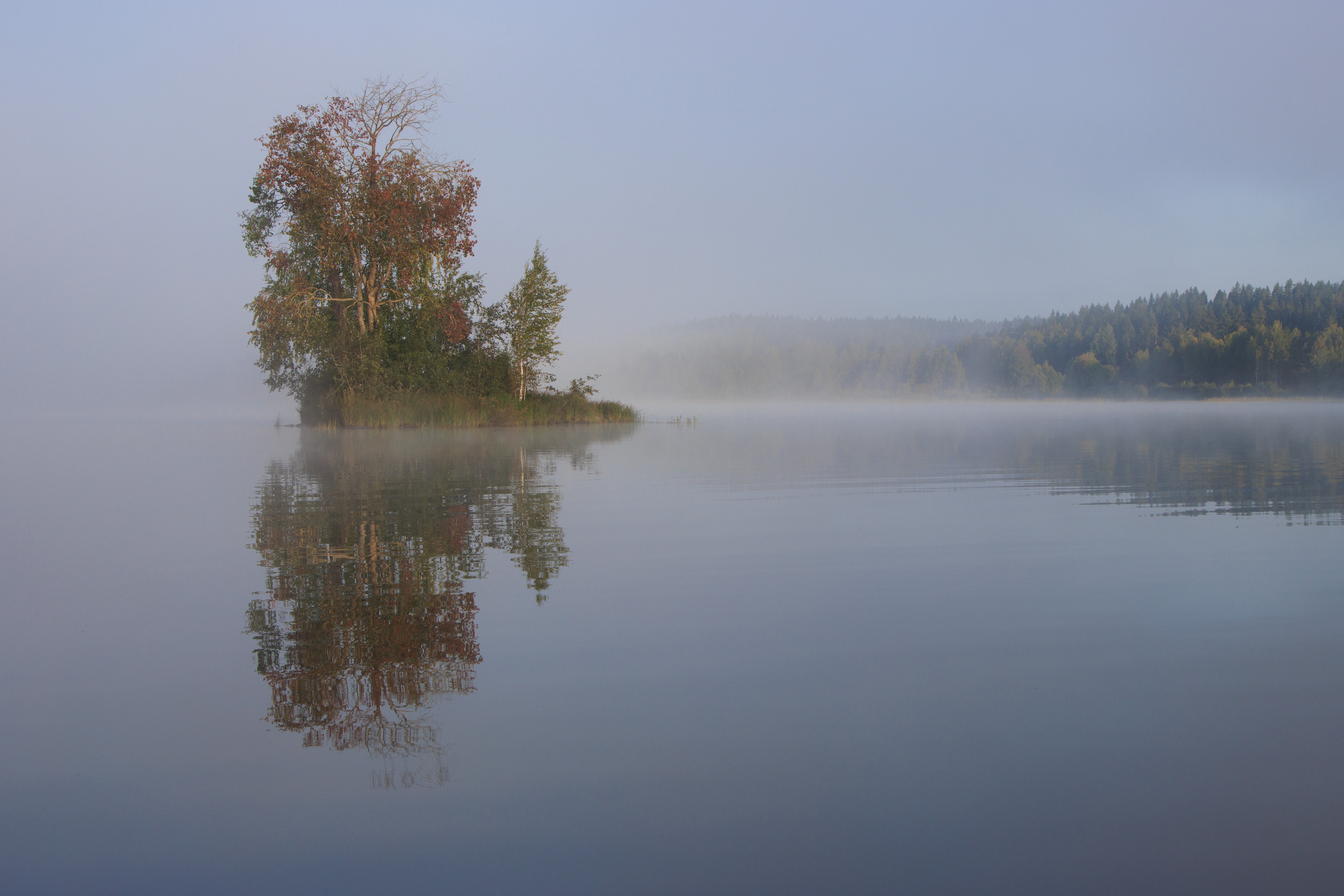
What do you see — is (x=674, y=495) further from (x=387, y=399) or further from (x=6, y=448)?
(x=387, y=399)

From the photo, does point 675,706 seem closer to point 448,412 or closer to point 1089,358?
point 448,412

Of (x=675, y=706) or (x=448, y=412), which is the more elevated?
(x=448, y=412)

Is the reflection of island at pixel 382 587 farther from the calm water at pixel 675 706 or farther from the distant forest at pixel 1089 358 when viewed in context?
the distant forest at pixel 1089 358

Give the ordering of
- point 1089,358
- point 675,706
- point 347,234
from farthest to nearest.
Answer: point 1089,358 < point 347,234 < point 675,706

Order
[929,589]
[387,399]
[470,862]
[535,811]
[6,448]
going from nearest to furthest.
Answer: [470,862]
[535,811]
[929,589]
[6,448]
[387,399]

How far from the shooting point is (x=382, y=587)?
488cm

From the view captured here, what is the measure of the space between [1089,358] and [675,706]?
152 m

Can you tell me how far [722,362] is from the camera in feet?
601

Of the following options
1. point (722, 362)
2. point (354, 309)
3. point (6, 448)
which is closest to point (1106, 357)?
point (722, 362)

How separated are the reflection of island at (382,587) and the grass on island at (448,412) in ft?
57.4

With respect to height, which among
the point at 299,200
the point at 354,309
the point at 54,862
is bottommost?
the point at 54,862

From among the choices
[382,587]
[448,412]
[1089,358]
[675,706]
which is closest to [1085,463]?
[382,587]

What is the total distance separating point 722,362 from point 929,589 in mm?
179375

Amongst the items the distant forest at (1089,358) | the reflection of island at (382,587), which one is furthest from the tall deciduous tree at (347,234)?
the distant forest at (1089,358)
